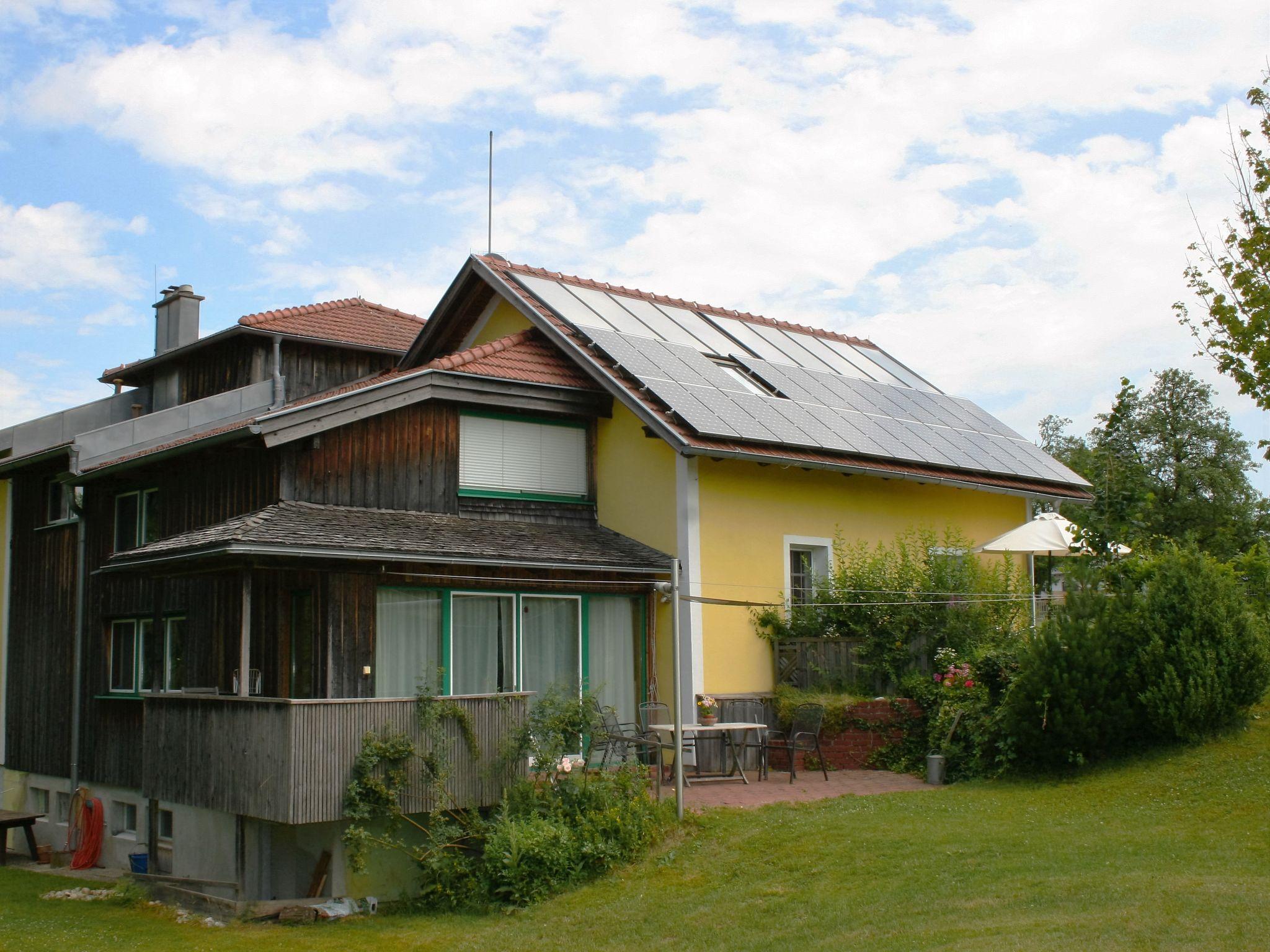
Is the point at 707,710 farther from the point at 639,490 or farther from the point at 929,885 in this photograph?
the point at 929,885

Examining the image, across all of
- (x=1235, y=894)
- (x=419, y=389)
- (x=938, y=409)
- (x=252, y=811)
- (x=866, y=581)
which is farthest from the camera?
(x=938, y=409)

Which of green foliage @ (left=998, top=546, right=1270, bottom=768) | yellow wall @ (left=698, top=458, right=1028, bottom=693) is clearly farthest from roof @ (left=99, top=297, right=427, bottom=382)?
green foliage @ (left=998, top=546, right=1270, bottom=768)

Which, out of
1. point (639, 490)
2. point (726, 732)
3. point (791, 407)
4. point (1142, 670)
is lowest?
point (726, 732)

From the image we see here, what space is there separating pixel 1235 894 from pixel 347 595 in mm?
9361

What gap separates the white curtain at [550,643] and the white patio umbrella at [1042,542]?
6537 mm

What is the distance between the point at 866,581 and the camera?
17.8 meters

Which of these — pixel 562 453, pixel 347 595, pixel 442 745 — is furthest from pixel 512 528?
pixel 442 745

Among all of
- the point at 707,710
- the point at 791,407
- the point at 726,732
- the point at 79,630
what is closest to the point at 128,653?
the point at 79,630

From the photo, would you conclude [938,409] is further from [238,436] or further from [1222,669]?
[238,436]

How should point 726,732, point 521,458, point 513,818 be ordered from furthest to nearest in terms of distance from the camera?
point 521,458 < point 726,732 < point 513,818

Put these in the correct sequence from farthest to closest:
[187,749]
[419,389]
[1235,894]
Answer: [419,389], [187,749], [1235,894]

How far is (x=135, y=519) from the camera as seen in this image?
18.6 metres

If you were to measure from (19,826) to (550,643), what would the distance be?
9673 millimetres

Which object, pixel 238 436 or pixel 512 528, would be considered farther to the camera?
pixel 512 528
